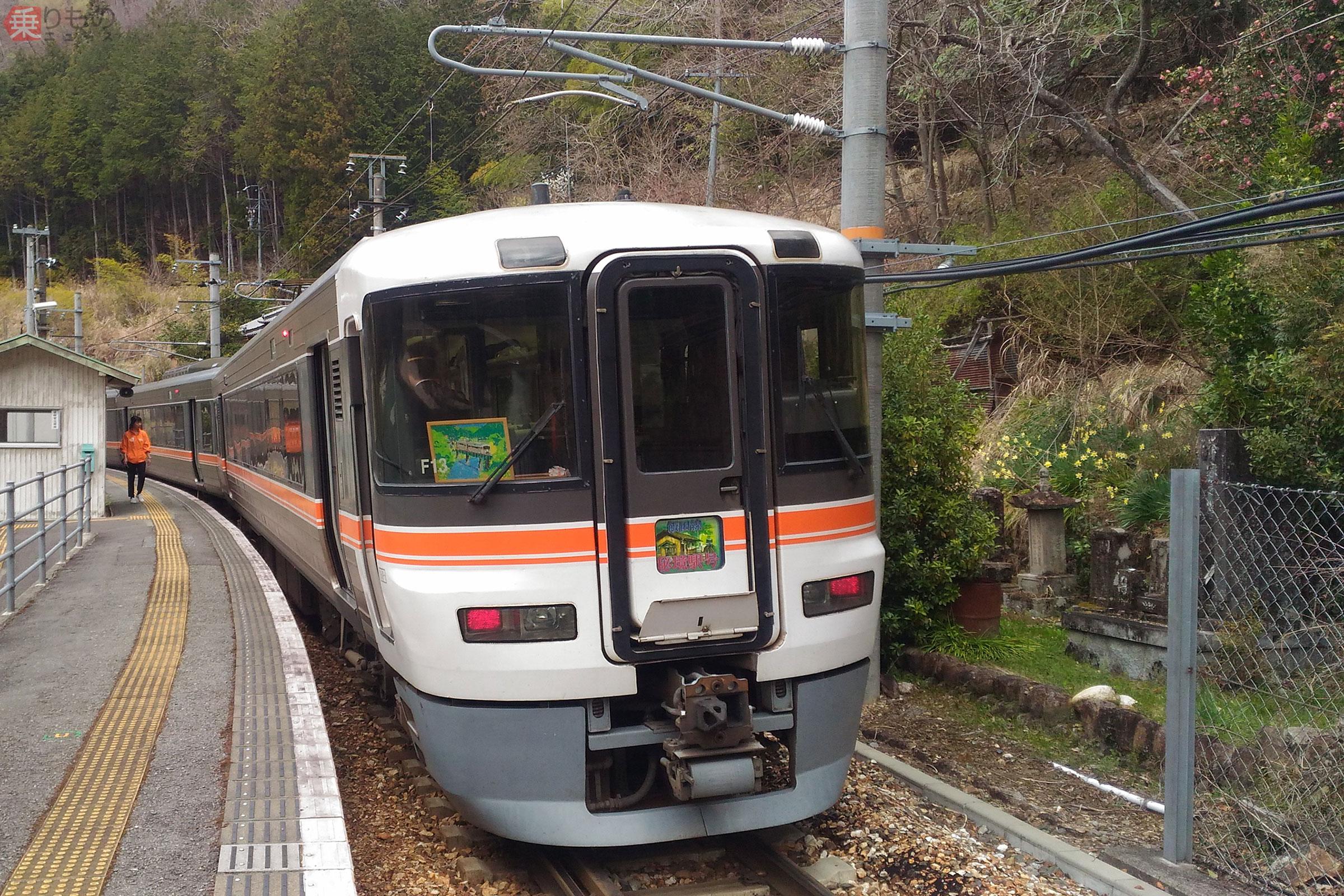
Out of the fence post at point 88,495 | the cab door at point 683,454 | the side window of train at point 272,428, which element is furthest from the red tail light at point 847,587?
the fence post at point 88,495

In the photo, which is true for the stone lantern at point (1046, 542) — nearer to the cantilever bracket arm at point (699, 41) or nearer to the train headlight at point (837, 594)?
the cantilever bracket arm at point (699, 41)

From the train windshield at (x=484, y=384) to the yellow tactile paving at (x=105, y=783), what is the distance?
188cm

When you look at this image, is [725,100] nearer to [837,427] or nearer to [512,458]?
[837,427]

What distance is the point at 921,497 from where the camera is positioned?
8.87 meters

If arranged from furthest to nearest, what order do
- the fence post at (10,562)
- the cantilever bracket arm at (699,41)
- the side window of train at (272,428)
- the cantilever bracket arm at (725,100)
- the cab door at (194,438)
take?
the cab door at (194,438) → the fence post at (10,562) → the cantilever bracket arm at (725,100) → the cantilever bracket arm at (699,41) → the side window of train at (272,428)

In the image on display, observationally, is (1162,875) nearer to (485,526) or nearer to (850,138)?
(485,526)

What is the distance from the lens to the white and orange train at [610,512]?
4.73 metres

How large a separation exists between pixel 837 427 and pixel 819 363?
30 centimetres

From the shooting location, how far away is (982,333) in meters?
18.0

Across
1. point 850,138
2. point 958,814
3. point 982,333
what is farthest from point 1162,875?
point 982,333

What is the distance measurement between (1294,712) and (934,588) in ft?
10.6

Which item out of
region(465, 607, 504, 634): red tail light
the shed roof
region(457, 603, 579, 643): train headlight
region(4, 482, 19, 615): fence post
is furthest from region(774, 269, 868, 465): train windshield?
the shed roof

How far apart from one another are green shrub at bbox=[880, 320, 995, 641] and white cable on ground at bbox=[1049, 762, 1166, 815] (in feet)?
7.52

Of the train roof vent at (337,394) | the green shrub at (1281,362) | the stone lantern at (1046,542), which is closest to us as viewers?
the train roof vent at (337,394)
